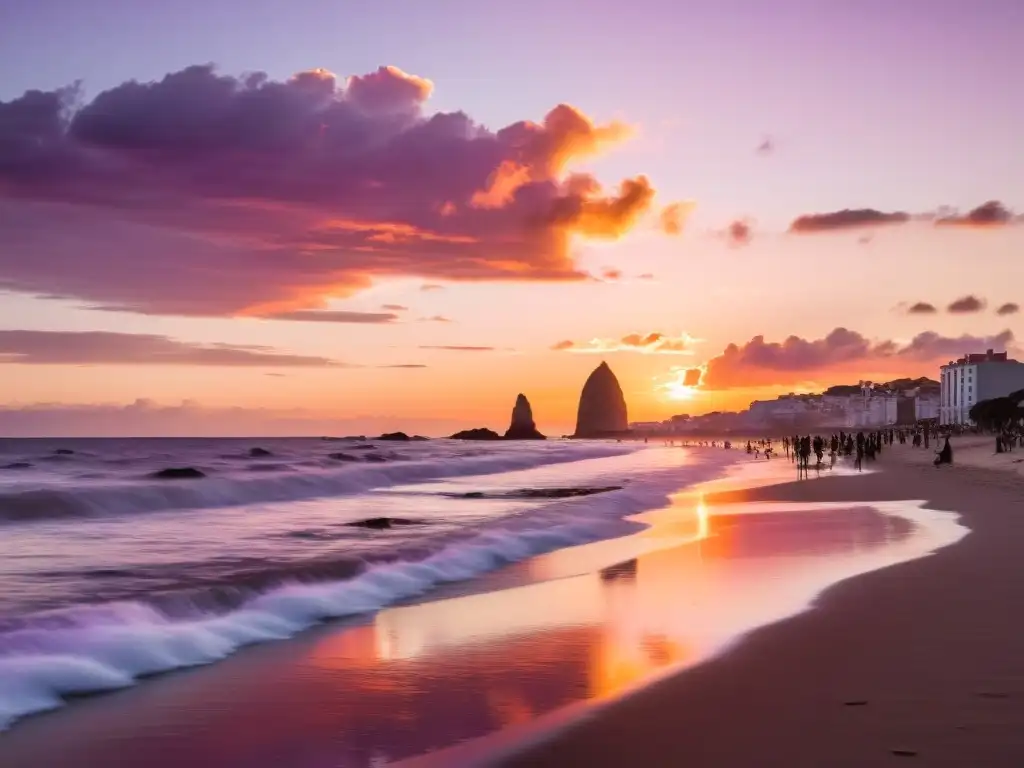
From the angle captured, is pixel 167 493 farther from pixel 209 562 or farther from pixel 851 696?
pixel 851 696

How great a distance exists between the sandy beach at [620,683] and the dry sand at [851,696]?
0.03 meters

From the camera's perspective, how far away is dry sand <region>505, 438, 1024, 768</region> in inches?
243

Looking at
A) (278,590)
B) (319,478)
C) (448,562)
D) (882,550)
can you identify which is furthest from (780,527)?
(319,478)

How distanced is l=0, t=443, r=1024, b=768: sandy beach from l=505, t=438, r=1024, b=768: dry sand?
3cm

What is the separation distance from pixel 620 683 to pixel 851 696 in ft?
6.24

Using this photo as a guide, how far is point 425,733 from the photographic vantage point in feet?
22.6

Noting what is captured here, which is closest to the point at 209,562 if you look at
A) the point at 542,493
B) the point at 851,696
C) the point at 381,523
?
the point at 381,523

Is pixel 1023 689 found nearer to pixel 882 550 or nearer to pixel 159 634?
pixel 159 634

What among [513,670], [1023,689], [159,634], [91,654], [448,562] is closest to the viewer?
[1023,689]

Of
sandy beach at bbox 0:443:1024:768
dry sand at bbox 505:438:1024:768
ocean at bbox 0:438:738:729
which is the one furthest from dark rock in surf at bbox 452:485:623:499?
dry sand at bbox 505:438:1024:768

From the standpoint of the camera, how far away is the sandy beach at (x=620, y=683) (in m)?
6.45

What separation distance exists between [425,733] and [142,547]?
15436 millimetres

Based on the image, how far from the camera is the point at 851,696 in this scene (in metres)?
7.45

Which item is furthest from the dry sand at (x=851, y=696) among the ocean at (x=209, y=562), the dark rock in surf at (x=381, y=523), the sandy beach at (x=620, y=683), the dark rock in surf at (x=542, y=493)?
the dark rock in surf at (x=542, y=493)
